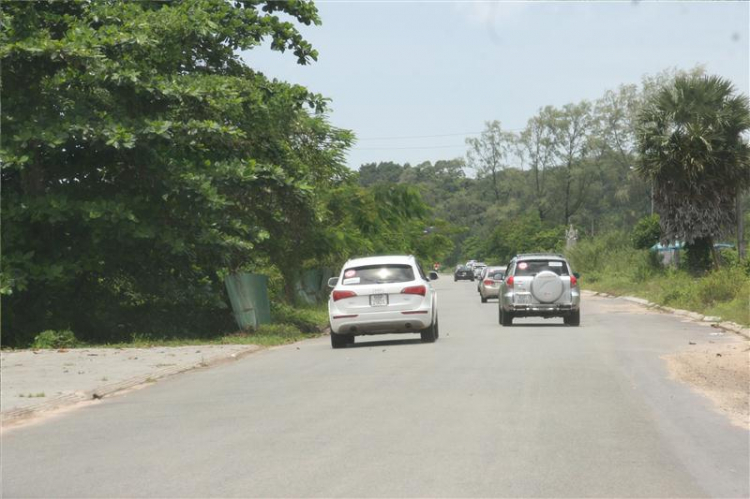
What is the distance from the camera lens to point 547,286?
2652cm

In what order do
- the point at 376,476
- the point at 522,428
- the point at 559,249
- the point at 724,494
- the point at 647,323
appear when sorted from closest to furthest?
the point at 724,494 → the point at 376,476 → the point at 522,428 → the point at 647,323 → the point at 559,249

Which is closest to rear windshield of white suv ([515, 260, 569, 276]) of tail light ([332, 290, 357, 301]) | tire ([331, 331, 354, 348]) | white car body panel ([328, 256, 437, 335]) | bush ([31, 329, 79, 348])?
white car body panel ([328, 256, 437, 335])

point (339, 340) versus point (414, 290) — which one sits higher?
point (414, 290)

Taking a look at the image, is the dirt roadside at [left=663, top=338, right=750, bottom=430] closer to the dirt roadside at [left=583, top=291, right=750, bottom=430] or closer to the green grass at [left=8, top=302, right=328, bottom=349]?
the dirt roadside at [left=583, top=291, right=750, bottom=430]

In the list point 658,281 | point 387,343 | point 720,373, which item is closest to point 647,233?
point 658,281

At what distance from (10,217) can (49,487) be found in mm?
15799

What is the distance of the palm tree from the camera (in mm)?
40438

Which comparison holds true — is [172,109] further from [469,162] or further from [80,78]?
[469,162]

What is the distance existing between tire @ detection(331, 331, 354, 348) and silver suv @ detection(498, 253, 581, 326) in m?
6.43

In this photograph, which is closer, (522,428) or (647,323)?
(522,428)

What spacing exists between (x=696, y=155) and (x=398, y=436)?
3307cm

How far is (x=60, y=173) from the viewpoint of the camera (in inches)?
974

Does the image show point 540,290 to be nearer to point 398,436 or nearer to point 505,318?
point 505,318

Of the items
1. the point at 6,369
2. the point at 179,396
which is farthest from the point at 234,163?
the point at 179,396
